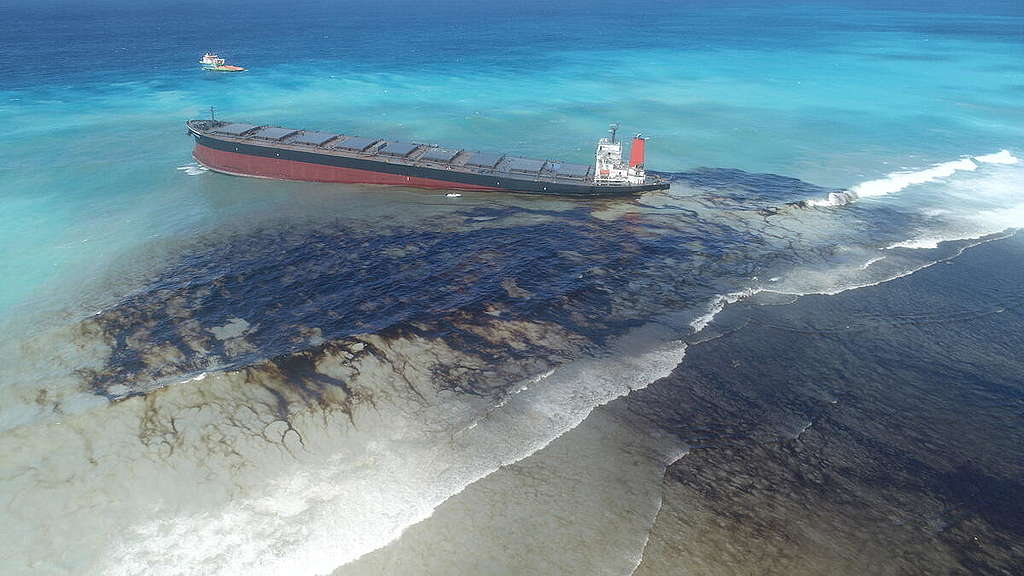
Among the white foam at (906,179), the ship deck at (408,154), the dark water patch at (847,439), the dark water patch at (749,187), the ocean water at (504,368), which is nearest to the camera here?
the dark water patch at (847,439)

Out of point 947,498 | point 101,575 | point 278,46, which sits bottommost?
point 101,575

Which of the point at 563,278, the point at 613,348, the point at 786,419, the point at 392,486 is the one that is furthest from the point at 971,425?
the point at 392,486

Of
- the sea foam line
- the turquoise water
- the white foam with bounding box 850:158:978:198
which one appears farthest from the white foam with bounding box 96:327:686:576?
the white foam with bounding box 850:158:978:198

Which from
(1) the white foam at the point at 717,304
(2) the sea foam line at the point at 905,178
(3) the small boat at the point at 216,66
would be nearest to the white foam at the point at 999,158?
(2) the sea foam line at the point at 905,178

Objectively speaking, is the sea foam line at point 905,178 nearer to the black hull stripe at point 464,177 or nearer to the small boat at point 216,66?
the black hull stripe at point 464,177

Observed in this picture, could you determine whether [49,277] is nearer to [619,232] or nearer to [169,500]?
[169,500]

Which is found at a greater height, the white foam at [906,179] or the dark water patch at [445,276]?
the white foam at [906,179]

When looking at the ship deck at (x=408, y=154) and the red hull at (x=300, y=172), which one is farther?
the red hull at (x=300, y=172)

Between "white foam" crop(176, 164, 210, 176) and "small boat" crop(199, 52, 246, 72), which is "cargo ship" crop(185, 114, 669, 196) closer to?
"white foam" crop(176, 164, 210, 176)
